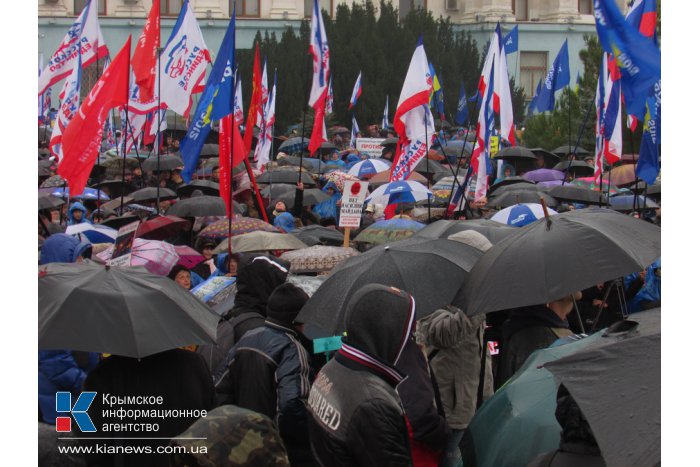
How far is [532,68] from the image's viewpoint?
145 feet

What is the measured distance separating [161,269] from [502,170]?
10111mm

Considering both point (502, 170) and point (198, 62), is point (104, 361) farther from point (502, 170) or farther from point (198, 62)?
point (502, 170)

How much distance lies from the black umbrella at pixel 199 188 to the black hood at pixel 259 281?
822 centimetres

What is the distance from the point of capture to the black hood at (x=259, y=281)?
5355mm

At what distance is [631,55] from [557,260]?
9.93ft

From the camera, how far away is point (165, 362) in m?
4.64

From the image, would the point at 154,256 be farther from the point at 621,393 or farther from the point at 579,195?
the point at 579,195

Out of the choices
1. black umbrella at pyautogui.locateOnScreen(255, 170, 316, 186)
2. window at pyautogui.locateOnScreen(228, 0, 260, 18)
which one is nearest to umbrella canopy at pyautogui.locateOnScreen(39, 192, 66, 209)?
black umbrella at pyautogui.locateOnScreen(255, 170, 316, 186)

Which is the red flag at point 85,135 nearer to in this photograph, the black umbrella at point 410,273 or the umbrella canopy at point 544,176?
the black umbrella at point 410,273

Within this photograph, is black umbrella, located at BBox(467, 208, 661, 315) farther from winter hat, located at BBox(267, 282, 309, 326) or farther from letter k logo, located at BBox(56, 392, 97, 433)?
letter k logo, located at BBox(56, 392, 97, 433)

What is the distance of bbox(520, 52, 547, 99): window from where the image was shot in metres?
44.0

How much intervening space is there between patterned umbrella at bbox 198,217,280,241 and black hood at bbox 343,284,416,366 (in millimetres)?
5123

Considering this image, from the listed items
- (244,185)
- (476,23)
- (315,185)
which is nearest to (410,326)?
(244,185)

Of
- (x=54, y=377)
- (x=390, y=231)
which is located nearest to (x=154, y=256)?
(x=54, y=377)
